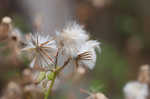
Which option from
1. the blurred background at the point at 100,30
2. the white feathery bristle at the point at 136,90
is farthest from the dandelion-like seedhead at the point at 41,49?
the white feathery bristle at the point at 136,90

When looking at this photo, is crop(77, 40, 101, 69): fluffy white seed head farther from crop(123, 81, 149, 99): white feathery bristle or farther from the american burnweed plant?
crop(123, 81, 149, 99): white feathery bristle

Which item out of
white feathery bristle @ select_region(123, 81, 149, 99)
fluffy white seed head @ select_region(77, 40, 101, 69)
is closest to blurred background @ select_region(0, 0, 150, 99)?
fluffy white seed head @ select_region(77, 40, 101, 69)

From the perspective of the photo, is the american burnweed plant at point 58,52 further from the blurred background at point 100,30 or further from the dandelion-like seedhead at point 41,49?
the blurred background at point 100,30

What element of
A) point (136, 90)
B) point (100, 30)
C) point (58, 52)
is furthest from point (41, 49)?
point (100, 30)

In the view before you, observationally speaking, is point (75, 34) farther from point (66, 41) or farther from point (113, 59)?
point (113, 59)

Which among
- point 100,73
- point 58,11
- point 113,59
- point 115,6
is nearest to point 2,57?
point 100,73

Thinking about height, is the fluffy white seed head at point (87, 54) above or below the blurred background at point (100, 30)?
below

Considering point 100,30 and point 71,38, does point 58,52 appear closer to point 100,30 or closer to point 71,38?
point 71,38
